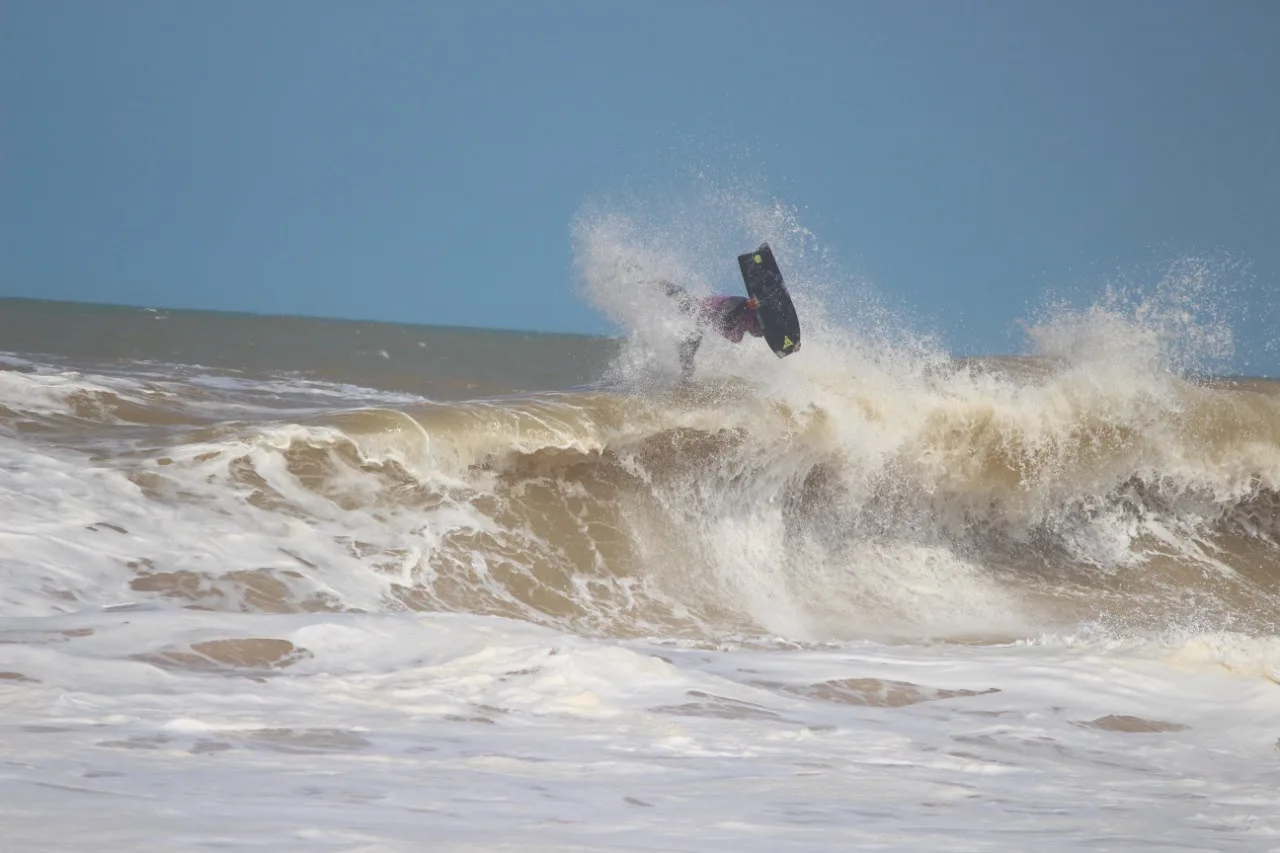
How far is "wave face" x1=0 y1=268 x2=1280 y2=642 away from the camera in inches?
252

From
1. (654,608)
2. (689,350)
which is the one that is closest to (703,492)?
(654,608)

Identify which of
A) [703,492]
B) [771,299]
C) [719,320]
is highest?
[771,299]

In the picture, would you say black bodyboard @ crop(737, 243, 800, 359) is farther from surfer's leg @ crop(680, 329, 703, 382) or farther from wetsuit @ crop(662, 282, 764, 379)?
surfer's leg @ crop(680, 329, 703, 382)

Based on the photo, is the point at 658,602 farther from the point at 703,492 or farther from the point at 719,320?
the point at 719,320

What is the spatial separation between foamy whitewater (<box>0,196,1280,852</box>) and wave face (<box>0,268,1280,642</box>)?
0.03 meters

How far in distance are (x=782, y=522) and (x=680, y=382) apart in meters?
1.68

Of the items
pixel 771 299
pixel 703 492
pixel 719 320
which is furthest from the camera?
pixel 719 320

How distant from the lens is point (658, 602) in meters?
7.50

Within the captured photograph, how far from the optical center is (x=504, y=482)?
821 centimetres

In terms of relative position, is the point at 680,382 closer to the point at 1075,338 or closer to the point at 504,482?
the point at 504,482

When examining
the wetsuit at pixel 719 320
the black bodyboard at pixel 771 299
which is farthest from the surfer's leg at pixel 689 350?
the black bodyboard at pixel 771 299

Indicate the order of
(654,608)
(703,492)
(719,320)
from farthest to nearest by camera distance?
(719,320) < (703,492) < (654,608)

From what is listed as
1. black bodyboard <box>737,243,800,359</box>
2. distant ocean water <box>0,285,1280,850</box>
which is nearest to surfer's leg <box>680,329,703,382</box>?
distant ocean water <box>0,285,1280,850</box>

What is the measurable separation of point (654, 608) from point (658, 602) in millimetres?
103
